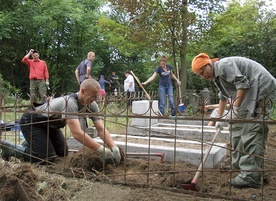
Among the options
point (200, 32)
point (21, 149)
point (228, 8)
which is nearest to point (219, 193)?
point (21, 149)

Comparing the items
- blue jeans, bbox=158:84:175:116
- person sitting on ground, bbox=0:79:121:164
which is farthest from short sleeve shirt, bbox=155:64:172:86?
person sitting on ground, bbox=0:79:121:164

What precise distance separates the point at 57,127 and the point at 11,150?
0.65 m

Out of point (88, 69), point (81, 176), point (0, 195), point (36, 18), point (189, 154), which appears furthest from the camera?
point (36, 18)

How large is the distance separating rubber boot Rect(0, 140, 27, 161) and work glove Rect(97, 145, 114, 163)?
1.06 m

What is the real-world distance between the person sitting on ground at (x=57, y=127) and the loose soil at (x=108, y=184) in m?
0.15

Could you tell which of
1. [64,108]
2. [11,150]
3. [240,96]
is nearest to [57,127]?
[64,108]

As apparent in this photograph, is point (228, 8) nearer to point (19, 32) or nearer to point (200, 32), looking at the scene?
point (200, 32)

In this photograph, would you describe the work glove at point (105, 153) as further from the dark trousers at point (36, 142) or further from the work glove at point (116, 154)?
the dark trousers at point (36, 142)

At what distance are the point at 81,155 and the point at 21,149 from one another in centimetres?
82

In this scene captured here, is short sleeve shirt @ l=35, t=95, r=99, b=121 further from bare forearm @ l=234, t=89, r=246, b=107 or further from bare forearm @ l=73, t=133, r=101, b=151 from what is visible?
bare forearm @ l=234, t=89, r=246, b=107

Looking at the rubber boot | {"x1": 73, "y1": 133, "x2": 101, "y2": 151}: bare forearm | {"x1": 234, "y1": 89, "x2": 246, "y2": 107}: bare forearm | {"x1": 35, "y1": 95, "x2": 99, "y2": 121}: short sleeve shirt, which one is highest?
{"x1": 234, "y1": 89, "x2": 246, "y2": 107}: bare forearm

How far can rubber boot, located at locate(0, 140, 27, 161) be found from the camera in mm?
3758

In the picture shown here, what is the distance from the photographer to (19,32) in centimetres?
1905

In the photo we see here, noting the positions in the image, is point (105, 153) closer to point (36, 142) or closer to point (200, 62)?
point (36, 142)
